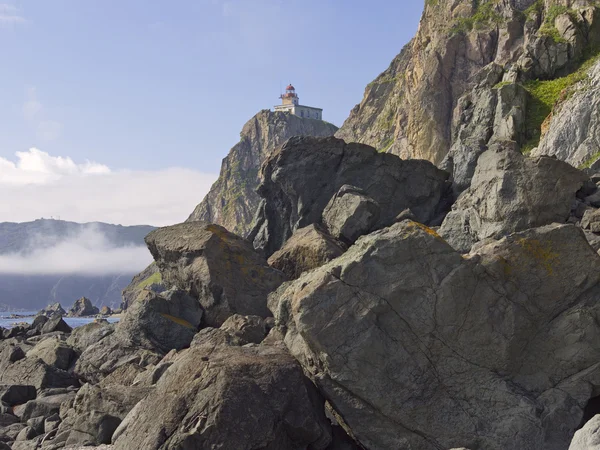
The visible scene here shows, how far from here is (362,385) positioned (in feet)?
49.6

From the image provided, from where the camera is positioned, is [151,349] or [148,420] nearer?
[148,420]

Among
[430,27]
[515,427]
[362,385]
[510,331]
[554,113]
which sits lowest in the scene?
[515,427]

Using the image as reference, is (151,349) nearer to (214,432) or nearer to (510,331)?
(214,432)

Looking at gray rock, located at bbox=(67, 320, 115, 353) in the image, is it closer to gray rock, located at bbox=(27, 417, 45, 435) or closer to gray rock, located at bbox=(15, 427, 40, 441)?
gray rock, located at bbox=(27, 417, 45, 435)

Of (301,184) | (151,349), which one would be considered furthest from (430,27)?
(151,349)

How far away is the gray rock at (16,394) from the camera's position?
23122 millimetres

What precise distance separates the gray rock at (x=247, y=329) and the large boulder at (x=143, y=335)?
10.5 feet

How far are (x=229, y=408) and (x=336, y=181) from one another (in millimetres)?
21008

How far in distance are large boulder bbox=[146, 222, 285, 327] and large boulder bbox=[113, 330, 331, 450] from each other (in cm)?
1047

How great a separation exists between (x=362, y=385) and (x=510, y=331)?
3.69 m

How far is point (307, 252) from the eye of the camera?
27.0m

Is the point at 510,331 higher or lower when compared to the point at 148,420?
higher

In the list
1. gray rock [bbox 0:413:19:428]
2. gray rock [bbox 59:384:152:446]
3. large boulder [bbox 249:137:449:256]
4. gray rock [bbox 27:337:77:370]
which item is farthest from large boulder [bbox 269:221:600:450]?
large boulder [bbox 249:137:449:256]

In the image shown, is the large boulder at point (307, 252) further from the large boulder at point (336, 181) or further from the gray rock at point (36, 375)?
the gray rock at point (36, 375)
